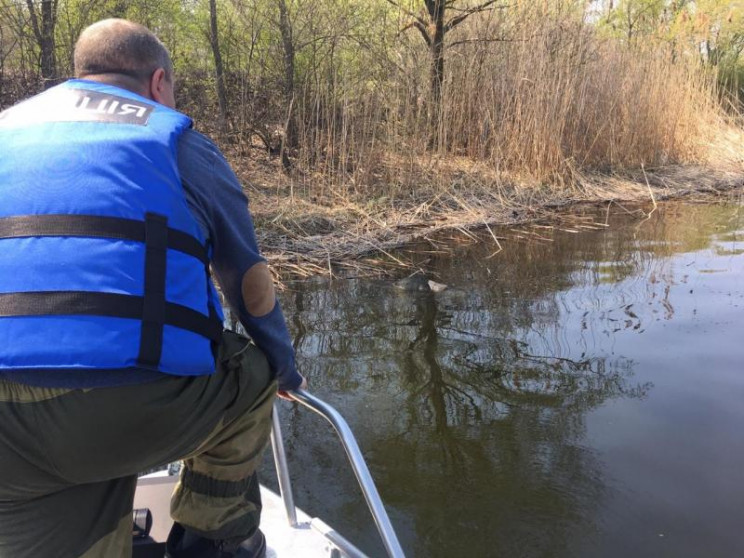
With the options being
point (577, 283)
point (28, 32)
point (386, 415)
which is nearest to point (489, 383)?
point (386, 415)

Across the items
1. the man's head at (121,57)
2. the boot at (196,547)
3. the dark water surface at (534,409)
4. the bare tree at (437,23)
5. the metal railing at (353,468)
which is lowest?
the dark water surface at (534,409)

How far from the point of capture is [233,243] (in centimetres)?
160

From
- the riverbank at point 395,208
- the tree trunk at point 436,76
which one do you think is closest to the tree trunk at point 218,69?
the riverbank at point 395,208

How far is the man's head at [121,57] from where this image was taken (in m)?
1.62

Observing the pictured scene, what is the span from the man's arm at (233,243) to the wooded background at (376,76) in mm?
7444

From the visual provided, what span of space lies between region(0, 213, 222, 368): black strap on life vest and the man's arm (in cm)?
15

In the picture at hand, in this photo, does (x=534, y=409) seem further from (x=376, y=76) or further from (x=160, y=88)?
(x=376, y=76)

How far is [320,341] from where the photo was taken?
5.58 m

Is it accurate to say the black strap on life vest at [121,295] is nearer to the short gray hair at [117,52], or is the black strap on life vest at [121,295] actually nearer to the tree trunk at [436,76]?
the short gray hair at [117,52]

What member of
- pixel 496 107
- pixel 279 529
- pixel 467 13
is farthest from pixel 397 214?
pixel 279 529

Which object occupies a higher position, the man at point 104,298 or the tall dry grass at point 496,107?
Answer: the tall dry grass at point 496,107

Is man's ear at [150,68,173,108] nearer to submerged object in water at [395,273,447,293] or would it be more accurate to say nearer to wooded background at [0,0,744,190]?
submerged object in water at [395,273,447,293]

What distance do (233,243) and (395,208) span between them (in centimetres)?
811

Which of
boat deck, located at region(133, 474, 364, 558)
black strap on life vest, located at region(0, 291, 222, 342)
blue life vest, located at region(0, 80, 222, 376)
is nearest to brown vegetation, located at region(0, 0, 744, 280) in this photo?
boat deck, located at region(133, 474, 364, 558)
